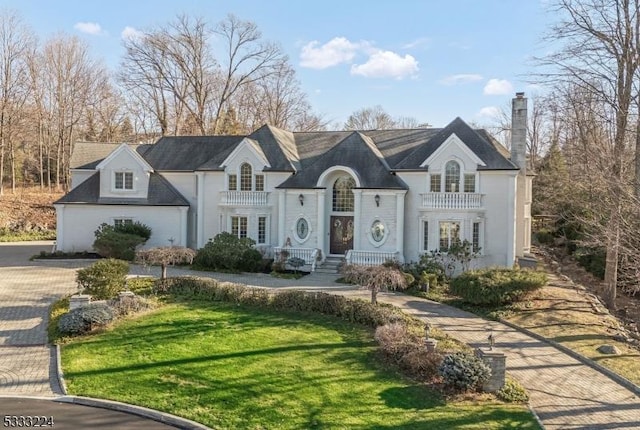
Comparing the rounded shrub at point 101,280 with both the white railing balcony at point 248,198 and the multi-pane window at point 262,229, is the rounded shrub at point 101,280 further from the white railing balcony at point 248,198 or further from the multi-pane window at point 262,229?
the multi-pane window at point 262,229

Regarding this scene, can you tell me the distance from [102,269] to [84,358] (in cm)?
576

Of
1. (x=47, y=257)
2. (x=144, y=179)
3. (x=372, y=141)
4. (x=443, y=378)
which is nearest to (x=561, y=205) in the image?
(x=372, y=141)

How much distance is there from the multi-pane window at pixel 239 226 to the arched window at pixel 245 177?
1.91 meters

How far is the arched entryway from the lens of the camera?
29359 millimetres

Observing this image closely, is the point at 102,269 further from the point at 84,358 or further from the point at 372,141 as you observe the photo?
the point at 372,141

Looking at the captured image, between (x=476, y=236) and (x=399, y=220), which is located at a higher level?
(x=399, y=220)

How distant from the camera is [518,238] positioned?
2991 centimetres

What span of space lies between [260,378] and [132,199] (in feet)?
74.3

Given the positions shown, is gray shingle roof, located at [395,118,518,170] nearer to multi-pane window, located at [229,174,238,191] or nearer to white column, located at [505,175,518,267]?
white column, located at [505,175,518,267]

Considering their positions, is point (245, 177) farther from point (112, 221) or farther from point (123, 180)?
point (112, 221)

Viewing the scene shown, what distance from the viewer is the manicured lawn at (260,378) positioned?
10.8 meters

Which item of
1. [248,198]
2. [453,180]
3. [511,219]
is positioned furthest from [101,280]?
[511,219]

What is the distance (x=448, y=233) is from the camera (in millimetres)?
27234

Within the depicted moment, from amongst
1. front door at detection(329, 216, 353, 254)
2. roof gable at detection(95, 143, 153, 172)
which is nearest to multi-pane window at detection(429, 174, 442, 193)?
front door at detection(329, 216, 353, 254)
